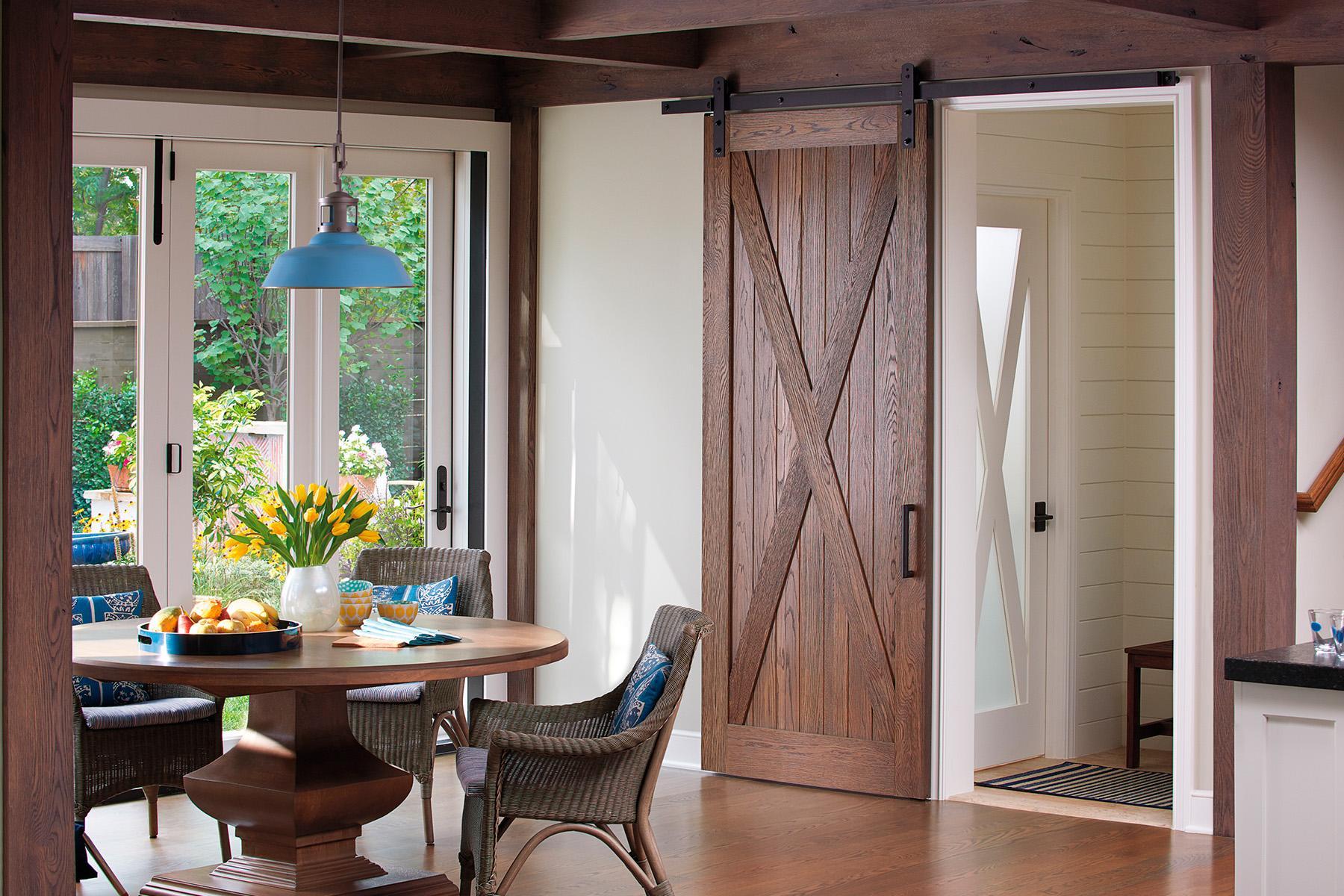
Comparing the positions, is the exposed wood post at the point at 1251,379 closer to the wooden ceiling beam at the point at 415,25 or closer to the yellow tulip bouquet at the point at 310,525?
the wooden ceiling beam at the point at 415,25

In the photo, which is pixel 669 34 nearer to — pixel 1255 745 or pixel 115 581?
pixel 115 581

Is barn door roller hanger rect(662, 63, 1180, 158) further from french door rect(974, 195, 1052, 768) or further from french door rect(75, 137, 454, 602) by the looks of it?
french door rect(75, 137, 454, 602)

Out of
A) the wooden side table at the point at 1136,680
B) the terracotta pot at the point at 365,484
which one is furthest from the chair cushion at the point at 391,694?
the wooden side table at the point at 1136,680

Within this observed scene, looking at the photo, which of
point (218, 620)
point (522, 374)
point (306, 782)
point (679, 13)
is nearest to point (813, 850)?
point (306, 782)

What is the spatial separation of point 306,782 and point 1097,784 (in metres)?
3.18

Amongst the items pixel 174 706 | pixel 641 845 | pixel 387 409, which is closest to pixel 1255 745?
pixel 641 845

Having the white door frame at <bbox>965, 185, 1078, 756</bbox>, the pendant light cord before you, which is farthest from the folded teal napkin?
the white door frame at <bbox>965, 185, 1078, 756</bbox>

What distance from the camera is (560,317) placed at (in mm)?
6266

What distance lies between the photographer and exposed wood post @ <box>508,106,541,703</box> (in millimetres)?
6293

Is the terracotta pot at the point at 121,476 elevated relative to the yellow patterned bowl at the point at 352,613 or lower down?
elevated

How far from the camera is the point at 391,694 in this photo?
4816 mm

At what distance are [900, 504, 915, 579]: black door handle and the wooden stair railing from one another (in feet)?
4.27

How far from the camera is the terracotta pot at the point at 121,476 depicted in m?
5.57

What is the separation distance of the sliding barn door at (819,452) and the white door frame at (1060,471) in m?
0.93
